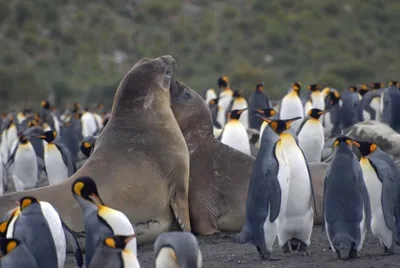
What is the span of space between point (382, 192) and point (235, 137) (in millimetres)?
5160

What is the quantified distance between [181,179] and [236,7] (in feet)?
140

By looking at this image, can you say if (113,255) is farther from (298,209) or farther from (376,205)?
(376,205)

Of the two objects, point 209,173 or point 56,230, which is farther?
point 209,173

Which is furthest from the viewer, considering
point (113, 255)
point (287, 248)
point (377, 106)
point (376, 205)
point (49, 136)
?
point (377, 106)

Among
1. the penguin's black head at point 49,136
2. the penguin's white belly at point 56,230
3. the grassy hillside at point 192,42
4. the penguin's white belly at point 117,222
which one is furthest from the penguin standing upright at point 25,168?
the grassy hillside at point 192,42

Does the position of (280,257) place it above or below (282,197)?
below

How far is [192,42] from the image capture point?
46.7 metres

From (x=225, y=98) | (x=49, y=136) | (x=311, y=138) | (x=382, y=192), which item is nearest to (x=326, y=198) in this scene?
(x=382, y=192)

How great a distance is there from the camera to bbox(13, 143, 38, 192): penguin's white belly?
13.5 meters

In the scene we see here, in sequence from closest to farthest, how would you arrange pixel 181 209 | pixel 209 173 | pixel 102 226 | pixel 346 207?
pixel 102 226 < pixel 346 207 < pixel 181 209 < pixel 209 173

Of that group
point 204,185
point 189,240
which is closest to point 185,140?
point 204,185

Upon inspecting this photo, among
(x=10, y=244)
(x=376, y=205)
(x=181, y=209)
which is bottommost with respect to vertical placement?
(x=181, y=209)

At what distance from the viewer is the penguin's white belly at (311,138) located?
11.9 metres

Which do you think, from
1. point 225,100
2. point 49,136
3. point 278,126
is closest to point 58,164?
point 49,136
